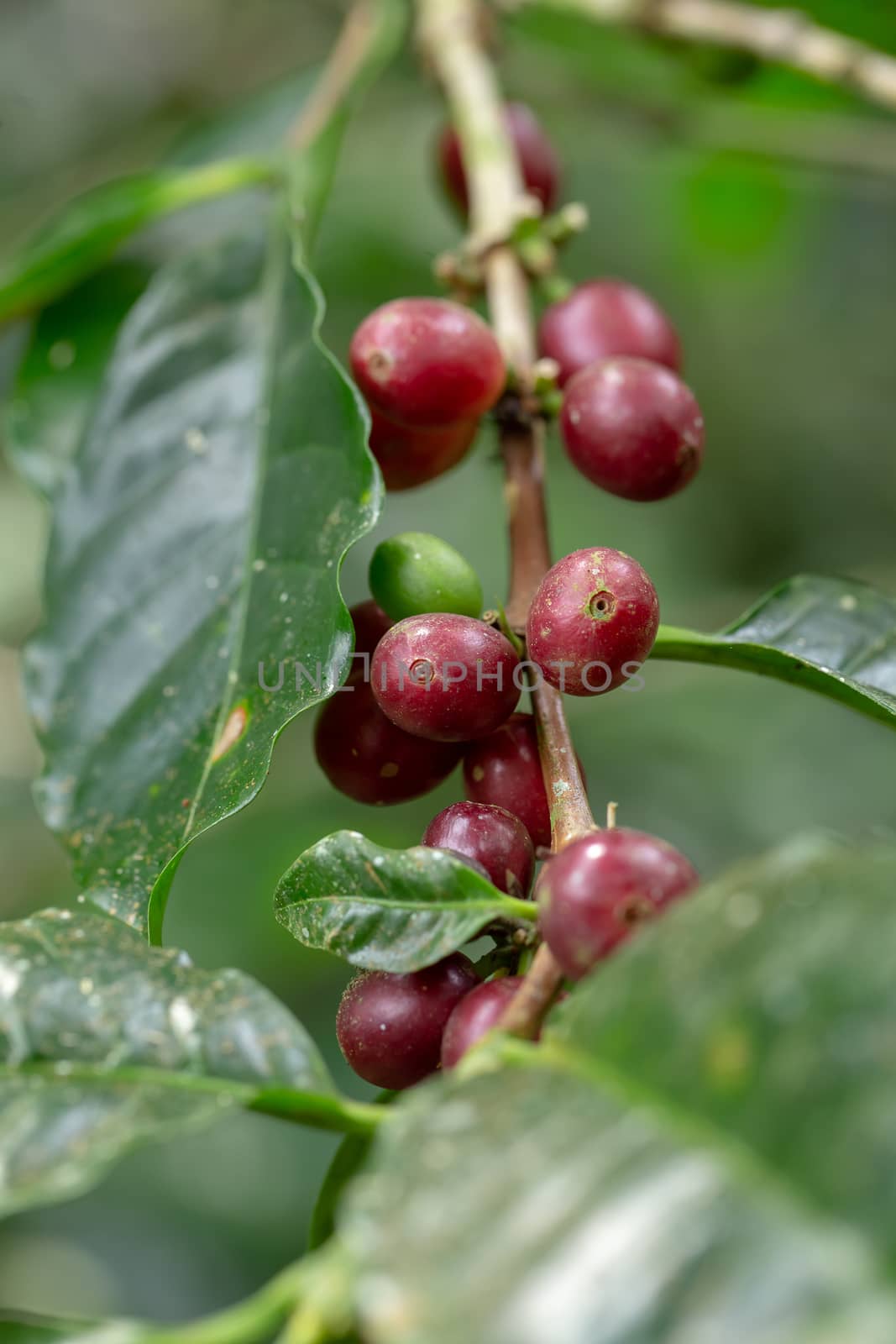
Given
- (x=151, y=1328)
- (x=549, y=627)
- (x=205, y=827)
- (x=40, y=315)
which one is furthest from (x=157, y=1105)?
(x=40, y=315)

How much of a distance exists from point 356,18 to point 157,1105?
157 centimetres

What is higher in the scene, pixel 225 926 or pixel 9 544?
pixel 9 544

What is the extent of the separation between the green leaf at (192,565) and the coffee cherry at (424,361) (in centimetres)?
3

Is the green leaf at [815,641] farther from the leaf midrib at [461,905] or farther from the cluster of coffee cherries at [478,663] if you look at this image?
the leaf midrib at [461,905]

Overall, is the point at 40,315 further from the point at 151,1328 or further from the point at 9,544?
the point at 151,1328

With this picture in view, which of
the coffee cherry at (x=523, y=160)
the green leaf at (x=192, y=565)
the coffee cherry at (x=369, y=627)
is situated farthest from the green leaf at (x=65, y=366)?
the coffee cherry at (x=369, y=627)

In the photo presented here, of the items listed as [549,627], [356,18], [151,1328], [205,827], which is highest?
[356,18]

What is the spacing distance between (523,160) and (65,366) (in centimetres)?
62

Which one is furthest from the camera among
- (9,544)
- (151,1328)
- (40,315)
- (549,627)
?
(9,544)

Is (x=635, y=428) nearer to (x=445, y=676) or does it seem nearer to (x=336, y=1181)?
(x=445, y=676)

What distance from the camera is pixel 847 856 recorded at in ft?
1.65

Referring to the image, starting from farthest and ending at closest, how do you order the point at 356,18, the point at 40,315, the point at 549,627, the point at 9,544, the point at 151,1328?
the point at 9,544, the point at 356,18, the point at 40,315, the point at 549,627, the point at 151,1328

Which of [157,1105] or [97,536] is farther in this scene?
[97,536]

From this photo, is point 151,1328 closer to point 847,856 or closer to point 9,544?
point 847,856
